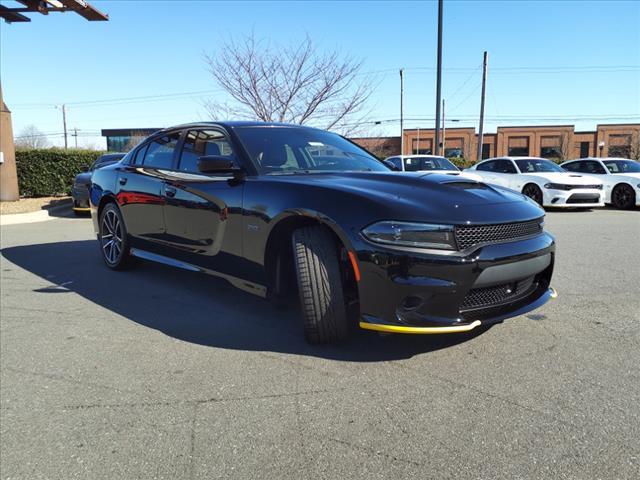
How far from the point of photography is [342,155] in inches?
173

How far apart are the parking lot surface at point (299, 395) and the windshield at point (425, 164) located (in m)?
10.9

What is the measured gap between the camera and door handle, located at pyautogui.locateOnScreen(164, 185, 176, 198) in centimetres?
448

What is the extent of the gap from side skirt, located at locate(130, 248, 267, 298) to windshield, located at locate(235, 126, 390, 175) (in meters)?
0.85

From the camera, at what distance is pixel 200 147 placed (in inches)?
176

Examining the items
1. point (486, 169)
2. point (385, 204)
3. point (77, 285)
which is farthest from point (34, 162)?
point (385, 204)

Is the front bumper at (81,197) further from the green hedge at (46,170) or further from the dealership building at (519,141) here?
the dealership building at (519,141)

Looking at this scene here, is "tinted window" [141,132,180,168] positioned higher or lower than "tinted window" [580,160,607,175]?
higher

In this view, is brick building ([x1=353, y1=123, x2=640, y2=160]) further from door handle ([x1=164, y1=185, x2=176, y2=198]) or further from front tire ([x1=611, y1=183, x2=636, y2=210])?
door handle ([x1=164, y1=185, x2=176, y2=198])

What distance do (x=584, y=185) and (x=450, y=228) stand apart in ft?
39.3

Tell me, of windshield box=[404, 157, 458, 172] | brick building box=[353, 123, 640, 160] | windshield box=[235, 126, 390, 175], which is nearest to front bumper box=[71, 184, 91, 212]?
windshield box=[235, 126, 390, 175]

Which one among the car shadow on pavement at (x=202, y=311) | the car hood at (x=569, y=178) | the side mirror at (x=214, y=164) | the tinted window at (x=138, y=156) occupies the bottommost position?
the car shadow on pavement at (x=202, y=311)

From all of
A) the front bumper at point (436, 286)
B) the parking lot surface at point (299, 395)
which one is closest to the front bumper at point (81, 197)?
the parking lot surface at point (299, 395)

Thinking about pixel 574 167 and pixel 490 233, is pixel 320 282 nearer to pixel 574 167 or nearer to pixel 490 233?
pixel 490 233

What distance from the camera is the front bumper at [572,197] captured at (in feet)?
42.4
